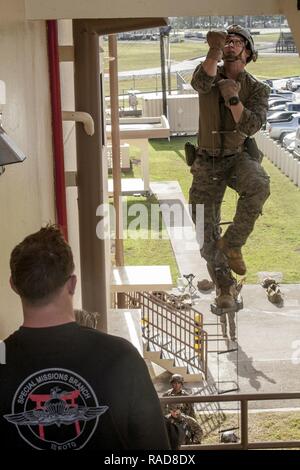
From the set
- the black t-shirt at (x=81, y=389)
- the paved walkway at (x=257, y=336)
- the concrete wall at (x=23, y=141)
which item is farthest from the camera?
the paved walkway at (x=257, y=336)

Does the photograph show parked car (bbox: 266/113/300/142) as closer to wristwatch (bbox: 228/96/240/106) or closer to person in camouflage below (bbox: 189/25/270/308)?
person in camouflage below (bbox: 189/25/270/308)

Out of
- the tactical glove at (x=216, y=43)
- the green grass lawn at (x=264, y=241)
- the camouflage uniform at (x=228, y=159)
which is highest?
the tactical glove at (x=216, y=43)

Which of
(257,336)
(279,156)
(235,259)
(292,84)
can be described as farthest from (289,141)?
(235,259)

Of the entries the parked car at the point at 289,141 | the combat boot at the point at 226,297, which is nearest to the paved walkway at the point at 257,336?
the parked car at the point at 289,141

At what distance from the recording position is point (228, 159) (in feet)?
18.0

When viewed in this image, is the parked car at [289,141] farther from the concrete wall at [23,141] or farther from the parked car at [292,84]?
the concrete wall at [23,141]

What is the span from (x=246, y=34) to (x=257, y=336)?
10169 mm

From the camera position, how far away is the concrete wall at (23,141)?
4215 millimetres

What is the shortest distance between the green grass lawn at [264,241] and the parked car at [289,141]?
396cm

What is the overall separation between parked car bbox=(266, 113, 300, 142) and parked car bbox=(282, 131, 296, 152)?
0.07m

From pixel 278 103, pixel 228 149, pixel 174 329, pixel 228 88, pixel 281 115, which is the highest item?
pixel 228 88

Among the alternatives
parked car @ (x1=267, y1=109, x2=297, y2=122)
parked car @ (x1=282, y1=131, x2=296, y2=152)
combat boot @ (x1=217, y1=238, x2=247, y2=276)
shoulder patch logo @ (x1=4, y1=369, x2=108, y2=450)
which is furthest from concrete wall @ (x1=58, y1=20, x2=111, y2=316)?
parked car @ (x1=267, y1=109, x2=297, y2=122)

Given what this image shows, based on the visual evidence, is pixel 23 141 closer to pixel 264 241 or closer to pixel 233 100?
pixel 233 100

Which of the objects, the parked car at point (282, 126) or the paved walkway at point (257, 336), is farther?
the paved walkway at point (257, 336)
